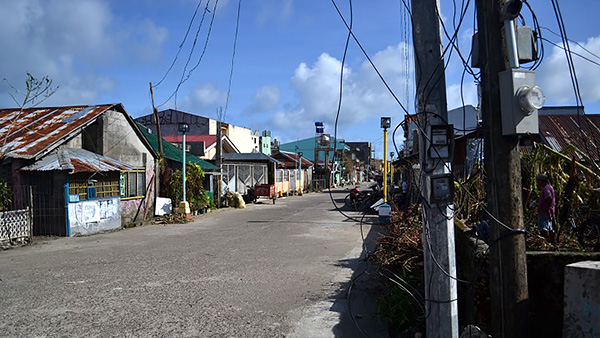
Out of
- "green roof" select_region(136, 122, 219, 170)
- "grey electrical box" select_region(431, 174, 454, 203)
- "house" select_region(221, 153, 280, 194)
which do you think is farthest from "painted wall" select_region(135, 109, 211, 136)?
"grey electrical box" select_region(431, 174, 454, 203)

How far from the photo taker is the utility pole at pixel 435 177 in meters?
3.95

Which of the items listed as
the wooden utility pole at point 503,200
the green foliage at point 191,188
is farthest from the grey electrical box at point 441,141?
the green foliage at point 191,188

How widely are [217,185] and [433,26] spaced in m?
21.7

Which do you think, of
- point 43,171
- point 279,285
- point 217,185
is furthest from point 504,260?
point 217,185

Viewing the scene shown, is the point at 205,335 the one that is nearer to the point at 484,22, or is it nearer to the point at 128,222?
the point at 484,22

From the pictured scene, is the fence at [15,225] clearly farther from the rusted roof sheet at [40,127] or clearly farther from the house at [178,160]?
the house at [178,160]

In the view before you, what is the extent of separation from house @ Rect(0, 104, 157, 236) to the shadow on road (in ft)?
31.7

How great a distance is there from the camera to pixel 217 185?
81.4ft

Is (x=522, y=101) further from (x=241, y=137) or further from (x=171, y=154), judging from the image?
(x=241, y=137)

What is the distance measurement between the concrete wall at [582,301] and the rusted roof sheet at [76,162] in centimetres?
1309

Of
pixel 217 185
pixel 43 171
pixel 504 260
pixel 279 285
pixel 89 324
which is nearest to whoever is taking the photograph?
pixel 504 260

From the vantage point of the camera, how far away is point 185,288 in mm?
7262

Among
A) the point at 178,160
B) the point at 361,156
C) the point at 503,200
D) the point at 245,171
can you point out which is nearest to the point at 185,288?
the point at 503,200

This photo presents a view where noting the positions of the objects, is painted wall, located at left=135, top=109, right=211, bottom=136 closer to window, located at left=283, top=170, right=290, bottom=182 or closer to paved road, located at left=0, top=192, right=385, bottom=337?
window, located at left=283, top=170, right=290, bottom=182
